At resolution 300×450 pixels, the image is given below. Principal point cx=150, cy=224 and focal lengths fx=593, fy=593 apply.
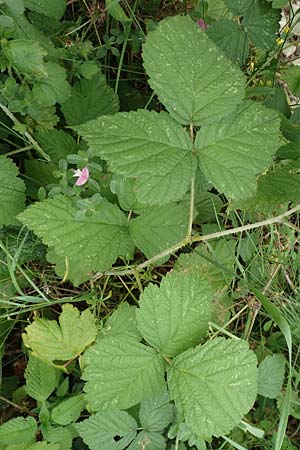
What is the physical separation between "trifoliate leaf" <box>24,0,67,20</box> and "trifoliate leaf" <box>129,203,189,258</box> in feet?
1.76

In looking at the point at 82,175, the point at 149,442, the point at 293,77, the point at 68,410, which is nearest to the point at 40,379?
the point at 68,410

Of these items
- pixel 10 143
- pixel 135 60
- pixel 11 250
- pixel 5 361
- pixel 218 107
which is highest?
pixel 218 107

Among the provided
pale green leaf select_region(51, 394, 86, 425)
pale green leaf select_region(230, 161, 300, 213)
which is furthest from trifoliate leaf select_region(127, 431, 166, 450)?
pale green leaf select_region(230, 161, 300, 213)

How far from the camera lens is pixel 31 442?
1.58m

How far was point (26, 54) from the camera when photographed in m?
1.30

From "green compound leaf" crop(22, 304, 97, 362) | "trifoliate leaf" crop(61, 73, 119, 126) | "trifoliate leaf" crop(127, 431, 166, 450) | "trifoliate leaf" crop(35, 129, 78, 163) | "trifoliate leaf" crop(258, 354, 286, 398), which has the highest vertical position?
"trifoliate leaf" crop(61, 73, 119, 126)

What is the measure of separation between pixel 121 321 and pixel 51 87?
25.2 inches

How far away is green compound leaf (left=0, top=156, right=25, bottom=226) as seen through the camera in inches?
58.1

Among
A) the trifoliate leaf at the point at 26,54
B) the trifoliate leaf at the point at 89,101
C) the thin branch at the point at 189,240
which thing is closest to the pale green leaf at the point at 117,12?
the trifoliate leaf at the point at 89,101

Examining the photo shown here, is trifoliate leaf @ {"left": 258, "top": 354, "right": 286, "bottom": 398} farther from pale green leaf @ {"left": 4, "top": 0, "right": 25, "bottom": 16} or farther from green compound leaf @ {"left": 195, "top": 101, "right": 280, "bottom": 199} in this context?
pale green leaf @ {"left": 4, "top": 0, "right": 25, "bottom": 16}

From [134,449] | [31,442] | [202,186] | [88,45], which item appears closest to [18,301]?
[31,442]

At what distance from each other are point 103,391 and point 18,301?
1.49 ft

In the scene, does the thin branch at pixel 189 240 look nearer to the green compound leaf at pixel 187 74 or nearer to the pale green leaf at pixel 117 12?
the green compound leaf at pixel 187 74

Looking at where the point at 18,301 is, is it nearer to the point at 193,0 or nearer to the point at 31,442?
the point at 31,442
